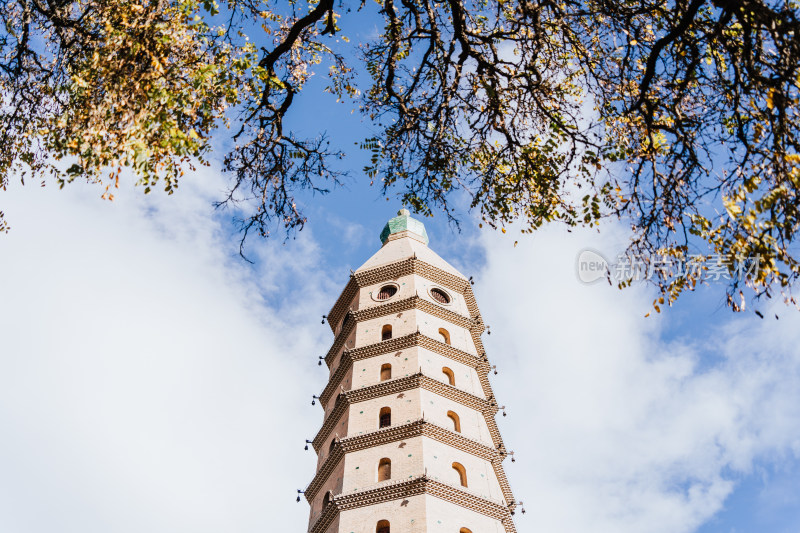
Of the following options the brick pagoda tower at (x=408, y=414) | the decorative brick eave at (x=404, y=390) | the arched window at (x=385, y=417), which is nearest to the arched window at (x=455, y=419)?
the brick pagoda tower at (x=408, y=414)

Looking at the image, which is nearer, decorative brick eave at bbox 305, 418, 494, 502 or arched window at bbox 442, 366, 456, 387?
decorative brick eave at bbox 305, 418, 494, 502

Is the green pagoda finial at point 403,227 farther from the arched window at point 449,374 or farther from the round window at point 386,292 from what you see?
the arched window at point 449,374

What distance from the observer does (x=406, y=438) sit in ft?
68.9

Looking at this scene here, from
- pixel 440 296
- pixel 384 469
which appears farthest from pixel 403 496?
pixel 440 296

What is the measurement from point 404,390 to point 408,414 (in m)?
1.07

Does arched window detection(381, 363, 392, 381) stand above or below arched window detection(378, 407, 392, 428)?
→ above

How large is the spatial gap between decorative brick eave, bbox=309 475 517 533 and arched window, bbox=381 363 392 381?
4.94 meters

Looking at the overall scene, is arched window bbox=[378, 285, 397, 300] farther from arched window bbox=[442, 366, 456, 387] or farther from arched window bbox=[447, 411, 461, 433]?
arched window bbox=[447, 411, 461, 433]

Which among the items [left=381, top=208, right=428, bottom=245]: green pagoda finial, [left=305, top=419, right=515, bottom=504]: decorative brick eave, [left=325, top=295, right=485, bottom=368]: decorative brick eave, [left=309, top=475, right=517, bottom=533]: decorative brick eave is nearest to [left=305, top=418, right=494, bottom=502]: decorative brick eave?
[left=305, top=419, right=515, bottom=504]: decorative brick eave

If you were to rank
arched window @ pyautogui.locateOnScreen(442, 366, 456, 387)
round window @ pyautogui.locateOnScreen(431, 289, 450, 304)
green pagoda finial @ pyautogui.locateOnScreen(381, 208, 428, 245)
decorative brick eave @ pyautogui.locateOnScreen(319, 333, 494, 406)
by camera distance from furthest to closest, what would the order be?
green pagoda finial @ pyautogui.locateOnScreen(381, 208, 428, 245), round window @ pyautogui.locateOnScreen(431, 289, 450, 304), decorative brick eave @ pyautogui.locateOnScreen(319, 333, 494, 406), arched window @ pyautogui.locateOnScreen(442, 366, 456, 387)

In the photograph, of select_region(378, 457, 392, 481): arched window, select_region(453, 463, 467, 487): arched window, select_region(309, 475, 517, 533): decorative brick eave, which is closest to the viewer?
select_region(309, 475, 517, 533): decorative brick eave

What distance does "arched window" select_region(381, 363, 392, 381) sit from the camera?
942 inches

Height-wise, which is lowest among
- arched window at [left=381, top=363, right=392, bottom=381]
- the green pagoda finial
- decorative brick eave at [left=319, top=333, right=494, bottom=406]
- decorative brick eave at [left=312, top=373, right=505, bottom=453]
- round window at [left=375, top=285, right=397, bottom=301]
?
decorative brick eave at [left=312, top=373, right=505, bottom=453]

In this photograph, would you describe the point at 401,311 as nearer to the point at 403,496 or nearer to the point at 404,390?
the point at 404,390
